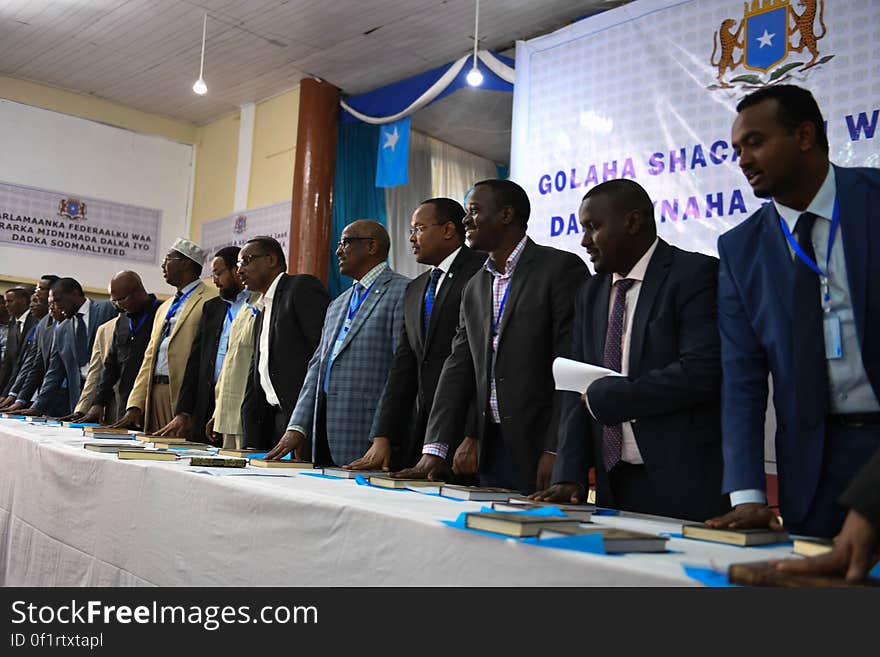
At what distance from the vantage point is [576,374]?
1.86 m

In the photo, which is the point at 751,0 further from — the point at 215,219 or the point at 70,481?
the point at 215,219

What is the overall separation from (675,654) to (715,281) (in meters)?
1.15

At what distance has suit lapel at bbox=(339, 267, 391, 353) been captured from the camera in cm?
308

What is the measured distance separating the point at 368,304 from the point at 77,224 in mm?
6422

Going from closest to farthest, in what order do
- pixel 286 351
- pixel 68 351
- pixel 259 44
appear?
pixel 286 351 < pixel 68 351 < pixel 259 44

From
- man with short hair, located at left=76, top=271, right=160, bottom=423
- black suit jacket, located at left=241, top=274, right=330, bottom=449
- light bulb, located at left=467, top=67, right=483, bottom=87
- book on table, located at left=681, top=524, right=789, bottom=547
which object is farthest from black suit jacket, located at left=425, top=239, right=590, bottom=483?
light bulb, located at left=467, top=67, right=483, bottom=87

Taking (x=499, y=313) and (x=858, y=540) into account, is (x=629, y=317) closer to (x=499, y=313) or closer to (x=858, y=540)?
(x=499, y=313)

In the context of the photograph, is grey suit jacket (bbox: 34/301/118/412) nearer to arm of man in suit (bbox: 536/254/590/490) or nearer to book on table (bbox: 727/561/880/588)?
arm of man in suit (bbox: 536/254/590/490)

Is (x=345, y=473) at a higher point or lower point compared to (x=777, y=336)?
lower

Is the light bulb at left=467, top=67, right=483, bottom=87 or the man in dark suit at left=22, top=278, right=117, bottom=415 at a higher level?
the light bulb at left=467, top=67, right=483, bottom=87

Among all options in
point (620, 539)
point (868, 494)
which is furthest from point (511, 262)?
point (868, 494)

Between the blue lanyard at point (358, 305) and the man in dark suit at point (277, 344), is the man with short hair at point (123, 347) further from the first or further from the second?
the blue lanyard at point (358, 305)

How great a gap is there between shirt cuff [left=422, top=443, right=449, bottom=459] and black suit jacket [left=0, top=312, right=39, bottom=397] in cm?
574

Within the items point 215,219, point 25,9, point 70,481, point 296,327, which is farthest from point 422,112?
point 70,481
